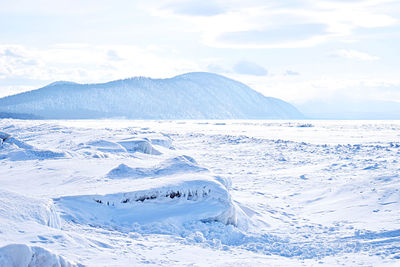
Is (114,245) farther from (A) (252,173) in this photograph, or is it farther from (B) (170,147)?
(B) (170,147)

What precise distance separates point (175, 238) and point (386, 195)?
265 inches

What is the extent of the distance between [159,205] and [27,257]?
422cm

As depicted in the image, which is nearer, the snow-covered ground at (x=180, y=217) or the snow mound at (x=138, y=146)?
the snow-covered ground at (x=180, y=217)

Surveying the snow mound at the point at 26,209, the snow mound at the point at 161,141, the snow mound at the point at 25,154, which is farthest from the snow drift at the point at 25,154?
the snow mound at the point at 161,141

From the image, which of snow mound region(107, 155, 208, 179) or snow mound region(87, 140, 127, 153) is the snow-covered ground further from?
snow mound region(87, 140, 127, 153)

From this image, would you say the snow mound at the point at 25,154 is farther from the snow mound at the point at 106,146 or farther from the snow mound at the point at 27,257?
the snow mound at the point at 27,257

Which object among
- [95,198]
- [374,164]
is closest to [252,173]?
[374,164]

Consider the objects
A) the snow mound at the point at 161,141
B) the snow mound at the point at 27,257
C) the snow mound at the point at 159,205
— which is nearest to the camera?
the snow mound at the point at 27,257

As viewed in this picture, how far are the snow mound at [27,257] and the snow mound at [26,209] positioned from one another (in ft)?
4.01

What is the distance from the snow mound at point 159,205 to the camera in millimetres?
7742

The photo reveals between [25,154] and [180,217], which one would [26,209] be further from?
[25,154]

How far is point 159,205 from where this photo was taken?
27.4ft

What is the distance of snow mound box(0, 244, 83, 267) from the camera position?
4180 millimetres

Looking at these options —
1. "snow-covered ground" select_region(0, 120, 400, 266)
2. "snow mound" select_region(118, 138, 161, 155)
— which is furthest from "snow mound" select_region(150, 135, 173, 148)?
"snow-covered ground" select_region(0, 120, 400, 266)
